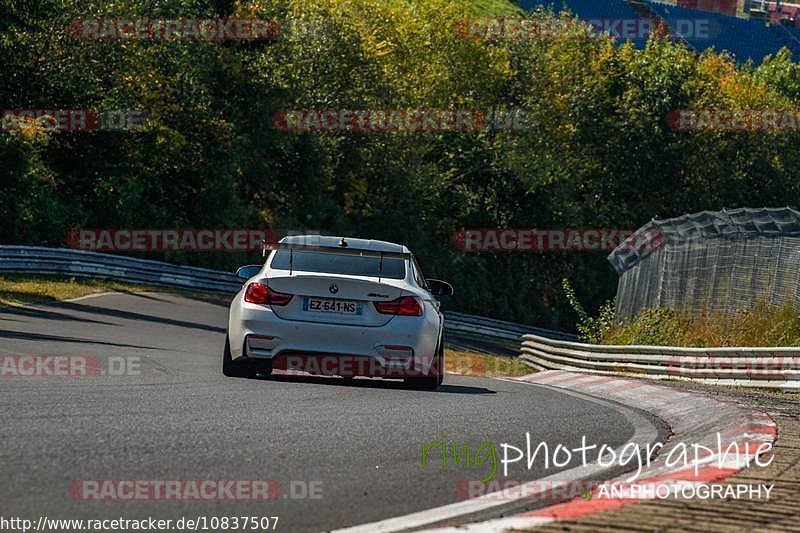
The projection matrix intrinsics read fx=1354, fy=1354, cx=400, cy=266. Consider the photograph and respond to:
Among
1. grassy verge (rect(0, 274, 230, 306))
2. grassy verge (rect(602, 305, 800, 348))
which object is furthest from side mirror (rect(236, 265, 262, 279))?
grassy verge (rect(0, 274, 230, 306))

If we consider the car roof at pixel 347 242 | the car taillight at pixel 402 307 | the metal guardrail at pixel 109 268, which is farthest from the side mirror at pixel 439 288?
the metal guardrail at pixel 109 268

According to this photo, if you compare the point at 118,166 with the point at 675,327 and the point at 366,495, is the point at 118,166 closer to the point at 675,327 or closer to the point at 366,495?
the point at 675,327

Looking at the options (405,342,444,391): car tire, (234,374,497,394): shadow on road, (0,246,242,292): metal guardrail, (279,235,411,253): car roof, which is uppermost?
(279,235,411,253): car roof

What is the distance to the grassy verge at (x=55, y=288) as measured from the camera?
97.0 feet

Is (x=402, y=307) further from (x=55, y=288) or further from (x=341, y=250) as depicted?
(x=55, y=288)

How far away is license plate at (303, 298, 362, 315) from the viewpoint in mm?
12156

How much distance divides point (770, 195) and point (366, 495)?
231 feet

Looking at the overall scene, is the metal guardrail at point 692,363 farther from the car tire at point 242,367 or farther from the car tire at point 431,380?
the car tire at point 242,367

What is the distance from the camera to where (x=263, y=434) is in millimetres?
8094

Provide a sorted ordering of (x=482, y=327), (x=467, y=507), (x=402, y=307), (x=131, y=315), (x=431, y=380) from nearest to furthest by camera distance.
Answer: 1. (x=467, y=507)
2. (x=402, y=307)
3. (x=431, y=380)
4. (x=131, y=315)
5. (x=482, y=327)

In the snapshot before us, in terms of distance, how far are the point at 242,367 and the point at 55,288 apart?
70.8 feet

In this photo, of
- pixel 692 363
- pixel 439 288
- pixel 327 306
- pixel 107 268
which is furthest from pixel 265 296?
pixel 107 268

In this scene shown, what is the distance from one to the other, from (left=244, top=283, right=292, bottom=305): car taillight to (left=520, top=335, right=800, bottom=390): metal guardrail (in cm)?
729

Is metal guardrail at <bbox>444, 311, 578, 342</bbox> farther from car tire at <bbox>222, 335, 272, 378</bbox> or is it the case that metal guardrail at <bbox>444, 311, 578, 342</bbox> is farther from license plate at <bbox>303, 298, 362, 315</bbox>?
license plate at <bbox>303, 298, 362, 315</bbox>
